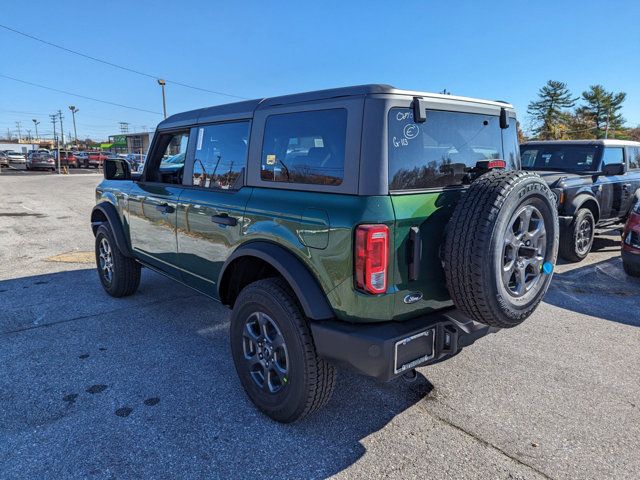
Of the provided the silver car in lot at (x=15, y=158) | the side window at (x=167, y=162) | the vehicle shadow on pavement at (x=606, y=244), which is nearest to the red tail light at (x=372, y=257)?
the side window at (x=167, y=162)

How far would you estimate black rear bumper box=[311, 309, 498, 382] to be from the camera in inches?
87.1

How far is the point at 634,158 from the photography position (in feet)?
26.2

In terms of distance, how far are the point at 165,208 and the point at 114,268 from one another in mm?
1527

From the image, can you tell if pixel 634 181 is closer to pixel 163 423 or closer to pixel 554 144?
pixel 554 144

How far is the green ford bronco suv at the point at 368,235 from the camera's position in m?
2.26

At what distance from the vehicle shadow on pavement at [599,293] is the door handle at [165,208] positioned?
420 cm

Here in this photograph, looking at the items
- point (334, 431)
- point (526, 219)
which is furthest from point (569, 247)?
point (334, 431)

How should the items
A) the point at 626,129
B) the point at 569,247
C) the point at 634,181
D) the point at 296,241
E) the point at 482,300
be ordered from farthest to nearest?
the point at 626,129, the point at 634,181, the point at 569,247, the point at 296,241, the point at 482,300

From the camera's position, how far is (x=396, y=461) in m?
2.39

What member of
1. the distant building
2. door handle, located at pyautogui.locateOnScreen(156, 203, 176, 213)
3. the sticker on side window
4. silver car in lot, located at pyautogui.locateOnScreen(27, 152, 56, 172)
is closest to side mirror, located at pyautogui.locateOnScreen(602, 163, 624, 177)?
the sticker on side window

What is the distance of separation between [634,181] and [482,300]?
24.2ft

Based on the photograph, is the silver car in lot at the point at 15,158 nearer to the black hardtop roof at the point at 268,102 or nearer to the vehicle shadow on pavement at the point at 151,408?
the vehicle shadow on pavement at the point at 151,408

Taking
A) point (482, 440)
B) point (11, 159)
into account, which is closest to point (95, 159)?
point (11, 159)

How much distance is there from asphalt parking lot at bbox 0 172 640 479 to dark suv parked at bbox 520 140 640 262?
2.08 meters
